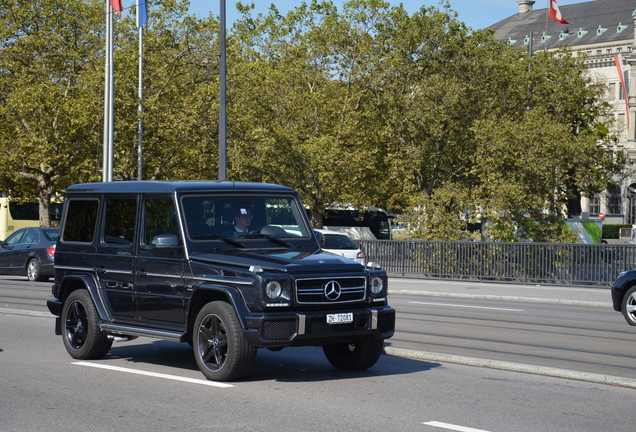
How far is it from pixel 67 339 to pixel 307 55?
117 ft

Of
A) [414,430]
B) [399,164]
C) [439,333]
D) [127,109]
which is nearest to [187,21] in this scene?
[127,109]

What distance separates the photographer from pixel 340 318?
29.6ft

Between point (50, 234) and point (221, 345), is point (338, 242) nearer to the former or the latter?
point (50, 234)

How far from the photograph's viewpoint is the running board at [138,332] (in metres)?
9.51

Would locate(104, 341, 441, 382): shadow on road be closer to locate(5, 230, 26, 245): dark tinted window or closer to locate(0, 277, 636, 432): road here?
locate(0, 277, 636, 432): road

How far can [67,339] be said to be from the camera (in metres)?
10.9

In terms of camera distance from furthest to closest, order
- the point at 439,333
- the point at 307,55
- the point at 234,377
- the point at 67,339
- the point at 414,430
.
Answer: the point at 307,55, the point at 439,333, the point at 67,339, the point at 234,377, the point at 414,430

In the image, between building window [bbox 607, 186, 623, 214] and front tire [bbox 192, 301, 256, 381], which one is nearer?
front tire [bbox 192, 301, 256, 381]

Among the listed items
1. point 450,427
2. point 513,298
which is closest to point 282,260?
point 450,427

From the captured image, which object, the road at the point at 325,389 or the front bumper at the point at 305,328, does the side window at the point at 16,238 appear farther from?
the front bumper at the point at 305,328

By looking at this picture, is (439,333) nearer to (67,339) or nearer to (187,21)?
(67,339)

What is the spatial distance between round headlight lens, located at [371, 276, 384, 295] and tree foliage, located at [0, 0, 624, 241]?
2415 centimetres

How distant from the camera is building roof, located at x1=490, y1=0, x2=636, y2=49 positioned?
123 meters

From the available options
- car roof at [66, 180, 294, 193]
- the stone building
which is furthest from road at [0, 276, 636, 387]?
the stone building
